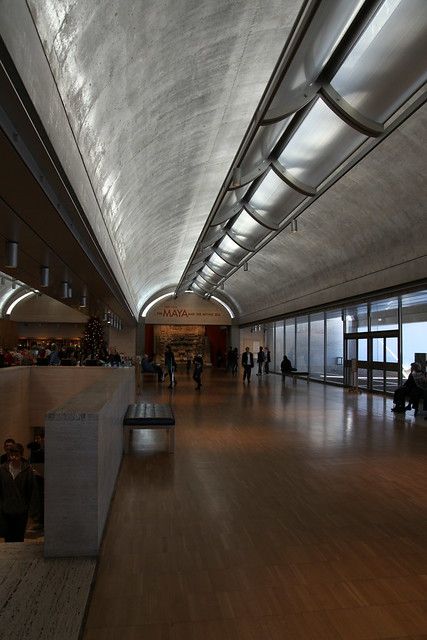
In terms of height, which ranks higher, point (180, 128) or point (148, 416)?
point (180, 128)

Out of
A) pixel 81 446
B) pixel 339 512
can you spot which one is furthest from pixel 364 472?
pixel 81 446

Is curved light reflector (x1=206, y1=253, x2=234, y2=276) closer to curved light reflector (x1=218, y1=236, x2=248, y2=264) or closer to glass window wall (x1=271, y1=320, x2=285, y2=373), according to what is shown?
curved light reflector (x1=218, y1=236, x2=248, y2=264)

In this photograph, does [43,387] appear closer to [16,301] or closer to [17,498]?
[17,498]

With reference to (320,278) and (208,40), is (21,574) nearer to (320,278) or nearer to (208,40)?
(208,40)

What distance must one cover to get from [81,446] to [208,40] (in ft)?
14.9

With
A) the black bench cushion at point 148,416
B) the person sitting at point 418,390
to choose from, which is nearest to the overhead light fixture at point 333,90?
the black bench cushion at point 148,416

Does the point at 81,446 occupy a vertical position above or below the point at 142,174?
below

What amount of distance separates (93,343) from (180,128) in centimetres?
1277

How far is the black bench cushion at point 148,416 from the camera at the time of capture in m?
7.75

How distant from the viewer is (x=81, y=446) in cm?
379

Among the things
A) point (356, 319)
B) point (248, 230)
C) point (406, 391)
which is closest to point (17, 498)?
point (248, 230)

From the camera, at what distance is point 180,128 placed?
320 inches

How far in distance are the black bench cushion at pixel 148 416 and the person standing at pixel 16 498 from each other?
1.93m

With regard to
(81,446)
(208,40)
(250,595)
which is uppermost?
(208,40)
